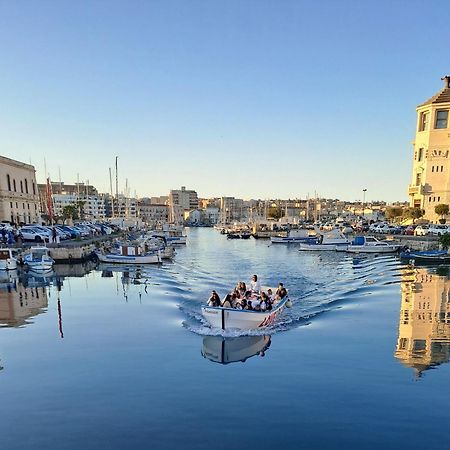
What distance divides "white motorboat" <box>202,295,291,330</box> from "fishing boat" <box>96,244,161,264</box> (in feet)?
86.8

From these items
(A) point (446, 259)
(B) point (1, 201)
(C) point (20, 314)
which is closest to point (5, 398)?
(C) point (20, 314)

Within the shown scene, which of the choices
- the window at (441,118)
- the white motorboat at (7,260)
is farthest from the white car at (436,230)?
the white motorboat at (7,260)

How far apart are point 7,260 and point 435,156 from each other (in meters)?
80.4

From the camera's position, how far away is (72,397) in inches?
435

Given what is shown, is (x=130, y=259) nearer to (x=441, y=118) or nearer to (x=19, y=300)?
(x=19, y=300)

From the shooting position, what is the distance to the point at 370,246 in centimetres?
4969

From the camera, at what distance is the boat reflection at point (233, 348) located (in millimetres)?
14242

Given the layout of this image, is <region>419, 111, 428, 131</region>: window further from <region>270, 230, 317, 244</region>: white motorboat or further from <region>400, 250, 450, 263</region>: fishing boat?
<region>400, 250, 450, 263</region>: fishing boat

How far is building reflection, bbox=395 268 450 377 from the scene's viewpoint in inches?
543

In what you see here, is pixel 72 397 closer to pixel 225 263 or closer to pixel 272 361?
pixel 272 361

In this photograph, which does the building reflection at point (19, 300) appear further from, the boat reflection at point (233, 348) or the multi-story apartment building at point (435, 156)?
the multi-story apartment building at point (435, 156)

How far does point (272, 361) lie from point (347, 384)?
10.3ft

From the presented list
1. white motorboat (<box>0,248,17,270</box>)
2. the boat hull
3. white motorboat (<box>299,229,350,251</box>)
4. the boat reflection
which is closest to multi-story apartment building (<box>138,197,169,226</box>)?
white motorboat (<box>299,229,350,251</box>)

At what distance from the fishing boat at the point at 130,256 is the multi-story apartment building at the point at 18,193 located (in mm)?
30101
